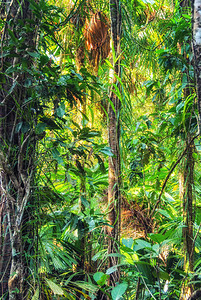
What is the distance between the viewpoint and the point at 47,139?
0.98 m

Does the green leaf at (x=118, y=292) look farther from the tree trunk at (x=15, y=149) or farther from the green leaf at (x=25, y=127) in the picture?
the green leaf at (x=25, y=127)

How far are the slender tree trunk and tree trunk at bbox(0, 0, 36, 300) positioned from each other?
0.38 metres

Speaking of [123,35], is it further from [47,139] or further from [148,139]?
[47,139]

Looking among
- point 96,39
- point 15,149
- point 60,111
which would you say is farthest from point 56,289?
point 96,39

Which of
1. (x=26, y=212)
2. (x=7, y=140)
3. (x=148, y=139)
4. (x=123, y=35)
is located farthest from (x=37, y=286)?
(x=123, y=35)

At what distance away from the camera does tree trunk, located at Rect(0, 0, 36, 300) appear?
2.73 ft

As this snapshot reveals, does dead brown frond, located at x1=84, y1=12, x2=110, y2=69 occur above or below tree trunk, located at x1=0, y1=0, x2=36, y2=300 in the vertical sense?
above

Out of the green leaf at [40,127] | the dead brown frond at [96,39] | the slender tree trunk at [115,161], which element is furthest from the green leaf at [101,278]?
the dead brown frond at [96,39]

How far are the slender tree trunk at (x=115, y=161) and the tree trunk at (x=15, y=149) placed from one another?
1.26ft

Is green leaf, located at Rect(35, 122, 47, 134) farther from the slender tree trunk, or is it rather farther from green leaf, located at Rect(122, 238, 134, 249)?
green leaf, located at Rect(122, 238, 134, 249)

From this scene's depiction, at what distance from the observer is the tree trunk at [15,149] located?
83cm

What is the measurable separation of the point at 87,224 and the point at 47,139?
45 centimetres


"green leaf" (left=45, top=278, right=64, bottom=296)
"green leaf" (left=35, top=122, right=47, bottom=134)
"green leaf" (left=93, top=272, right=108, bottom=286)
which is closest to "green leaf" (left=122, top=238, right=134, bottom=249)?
"green leaf" (left=93, top=272, right=108, bottom=286)

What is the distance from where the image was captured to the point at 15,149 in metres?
0.90
